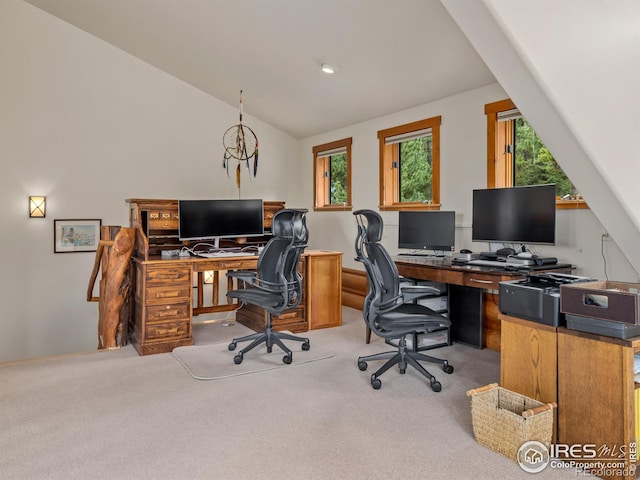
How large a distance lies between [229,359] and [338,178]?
134 inches

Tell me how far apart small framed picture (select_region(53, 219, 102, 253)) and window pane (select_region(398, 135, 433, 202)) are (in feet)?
13.0

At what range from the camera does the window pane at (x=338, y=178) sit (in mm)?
6383

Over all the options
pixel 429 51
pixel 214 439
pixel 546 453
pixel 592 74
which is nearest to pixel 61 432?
pixel 214 439

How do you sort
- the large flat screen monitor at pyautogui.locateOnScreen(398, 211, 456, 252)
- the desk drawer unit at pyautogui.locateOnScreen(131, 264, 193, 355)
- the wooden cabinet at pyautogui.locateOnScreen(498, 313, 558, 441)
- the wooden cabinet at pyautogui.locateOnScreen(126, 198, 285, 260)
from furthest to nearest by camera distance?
the wooden cabinet at pyautogui.locateOnScreen(126, 198, 285, 260)
the large flat screen monitor at pyautogui.locateOnScreen(398, 211, 456, 252)
the desk drawer unit at pyautogui.locateOnScreen(131, 264, 193, 355)
the wooden cabinet at pyautogui.locateOnScreen(498, 313, 558, 441)

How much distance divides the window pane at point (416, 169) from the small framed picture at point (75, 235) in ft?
13.0

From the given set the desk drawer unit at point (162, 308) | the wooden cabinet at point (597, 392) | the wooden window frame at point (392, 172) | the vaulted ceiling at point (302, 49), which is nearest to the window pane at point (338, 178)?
the vaulted ceiling at point (302, 49)

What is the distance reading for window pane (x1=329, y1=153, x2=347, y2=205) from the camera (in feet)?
20.9

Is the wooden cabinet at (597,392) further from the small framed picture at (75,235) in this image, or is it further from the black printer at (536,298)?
the small framed picture at (75,235)

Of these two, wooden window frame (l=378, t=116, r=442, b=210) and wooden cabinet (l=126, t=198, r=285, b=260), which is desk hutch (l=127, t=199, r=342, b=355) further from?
wooden window frame (l=378, t=116, r=442, b=210)

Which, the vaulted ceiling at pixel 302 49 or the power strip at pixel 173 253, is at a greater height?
the vaulted ceiling at pixel 302 49

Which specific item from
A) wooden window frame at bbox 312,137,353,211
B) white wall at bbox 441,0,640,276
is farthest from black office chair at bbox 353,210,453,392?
wooden window frame at bbox 312,137,353,211

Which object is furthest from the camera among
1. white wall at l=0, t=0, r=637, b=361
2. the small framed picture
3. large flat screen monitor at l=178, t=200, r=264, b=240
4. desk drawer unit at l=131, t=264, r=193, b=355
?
the small framed picture

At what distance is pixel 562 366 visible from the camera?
2344 millimetres

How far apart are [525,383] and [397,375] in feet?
3.73
